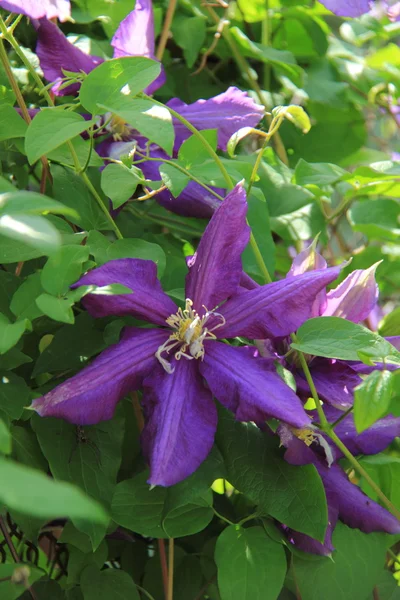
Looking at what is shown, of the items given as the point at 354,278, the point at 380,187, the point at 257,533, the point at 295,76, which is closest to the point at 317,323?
the point at 354,278

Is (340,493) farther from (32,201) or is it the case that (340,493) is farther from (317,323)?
(32,201)

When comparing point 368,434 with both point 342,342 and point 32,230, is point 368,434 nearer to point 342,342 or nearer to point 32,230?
point 342,342

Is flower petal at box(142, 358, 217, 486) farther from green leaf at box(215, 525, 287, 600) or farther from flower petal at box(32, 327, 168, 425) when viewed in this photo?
green leaf at box(215, 525, 287, 600)

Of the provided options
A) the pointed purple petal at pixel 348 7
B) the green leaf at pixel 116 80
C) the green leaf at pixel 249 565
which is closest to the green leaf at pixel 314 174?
the pointed purple petal at pixel 348 7

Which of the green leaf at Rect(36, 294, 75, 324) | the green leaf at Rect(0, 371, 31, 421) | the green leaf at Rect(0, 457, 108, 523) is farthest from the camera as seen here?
the green leaf at Rect(0, 371, 31, 421)

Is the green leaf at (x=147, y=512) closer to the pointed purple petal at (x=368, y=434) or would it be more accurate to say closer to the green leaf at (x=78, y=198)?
the pointed purple petal at (x=368, y=434)

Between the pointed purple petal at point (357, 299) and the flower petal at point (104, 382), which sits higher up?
the flower petal at point (104, 382)

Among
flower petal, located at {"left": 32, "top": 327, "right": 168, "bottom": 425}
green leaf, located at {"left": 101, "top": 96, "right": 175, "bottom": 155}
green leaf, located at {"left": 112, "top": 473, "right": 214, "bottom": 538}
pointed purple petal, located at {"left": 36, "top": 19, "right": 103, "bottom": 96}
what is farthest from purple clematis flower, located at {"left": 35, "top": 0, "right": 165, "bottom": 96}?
green leaf, located at {"left": 112, "top": 473, "right": 214, "bottom": 538}
